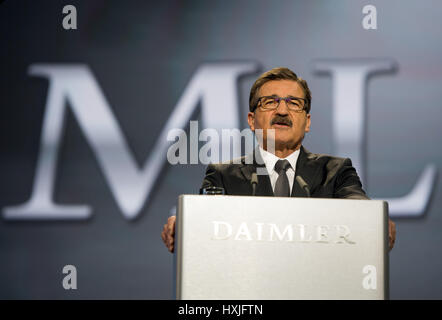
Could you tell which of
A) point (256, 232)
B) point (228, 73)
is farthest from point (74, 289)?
point (256, 232)

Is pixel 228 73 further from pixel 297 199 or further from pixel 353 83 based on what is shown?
pixel 297 199

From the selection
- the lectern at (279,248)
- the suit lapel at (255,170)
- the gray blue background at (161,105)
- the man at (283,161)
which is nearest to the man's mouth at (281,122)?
the man at (283,161)

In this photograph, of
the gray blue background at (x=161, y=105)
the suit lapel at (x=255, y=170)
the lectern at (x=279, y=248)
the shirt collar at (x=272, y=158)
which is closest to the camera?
the lectern at (x=279, y=248)

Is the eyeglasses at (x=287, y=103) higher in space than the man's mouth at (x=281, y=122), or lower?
higher

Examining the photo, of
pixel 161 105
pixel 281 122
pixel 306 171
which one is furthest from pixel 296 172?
pixel 161 105

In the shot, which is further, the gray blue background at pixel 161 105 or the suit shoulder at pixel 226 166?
the gray blue background at pixel 161 105

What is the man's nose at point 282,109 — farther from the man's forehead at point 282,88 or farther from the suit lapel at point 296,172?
the suit lapel at point 296,172

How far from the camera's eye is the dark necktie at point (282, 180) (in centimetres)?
187

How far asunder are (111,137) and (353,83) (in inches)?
55.9

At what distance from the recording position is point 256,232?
136cm

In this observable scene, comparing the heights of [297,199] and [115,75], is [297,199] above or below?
below

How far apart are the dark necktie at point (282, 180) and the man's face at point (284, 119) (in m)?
0.10

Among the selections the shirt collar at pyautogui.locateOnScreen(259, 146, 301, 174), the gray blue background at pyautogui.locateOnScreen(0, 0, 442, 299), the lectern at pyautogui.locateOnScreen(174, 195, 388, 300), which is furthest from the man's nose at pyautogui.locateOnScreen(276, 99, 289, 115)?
the gray blue background at pyautogui.locateOnScreen(0, 0, 442, 299)

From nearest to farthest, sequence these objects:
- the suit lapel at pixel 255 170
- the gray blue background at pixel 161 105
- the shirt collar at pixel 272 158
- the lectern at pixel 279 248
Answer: the lectern at pixel 279 248, the suit lapel at pixel 255 170, the shirt collar at pixel 272 158, the gray blue background at pixel 161 105
